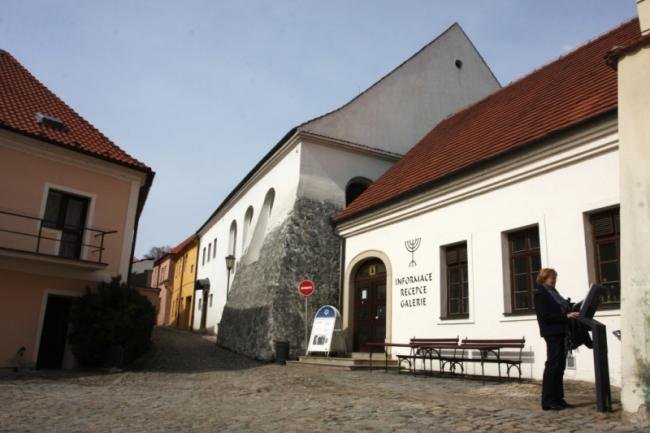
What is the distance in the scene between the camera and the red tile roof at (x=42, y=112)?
13641mm

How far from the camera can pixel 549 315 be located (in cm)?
634

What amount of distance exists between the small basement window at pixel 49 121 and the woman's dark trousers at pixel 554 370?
13446 millimetres

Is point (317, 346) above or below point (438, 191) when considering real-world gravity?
below

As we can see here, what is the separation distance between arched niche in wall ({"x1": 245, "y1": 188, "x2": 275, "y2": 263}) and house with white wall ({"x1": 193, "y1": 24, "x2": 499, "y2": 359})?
42 millimetres

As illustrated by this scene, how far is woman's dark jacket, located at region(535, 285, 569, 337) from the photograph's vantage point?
20.7 feet

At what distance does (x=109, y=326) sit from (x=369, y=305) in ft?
24.0

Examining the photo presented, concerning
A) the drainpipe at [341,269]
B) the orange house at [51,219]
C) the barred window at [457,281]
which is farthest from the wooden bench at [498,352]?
the orange house at [51,219]

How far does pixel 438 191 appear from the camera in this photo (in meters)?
13.3

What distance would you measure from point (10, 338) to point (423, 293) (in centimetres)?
992

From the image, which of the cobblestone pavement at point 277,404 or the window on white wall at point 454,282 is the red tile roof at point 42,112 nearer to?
the cobblestone pavement at point 277,404

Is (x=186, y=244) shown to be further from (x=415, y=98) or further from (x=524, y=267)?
(x=524, y=267)

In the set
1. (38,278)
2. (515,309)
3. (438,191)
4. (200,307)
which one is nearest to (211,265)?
(200,307)

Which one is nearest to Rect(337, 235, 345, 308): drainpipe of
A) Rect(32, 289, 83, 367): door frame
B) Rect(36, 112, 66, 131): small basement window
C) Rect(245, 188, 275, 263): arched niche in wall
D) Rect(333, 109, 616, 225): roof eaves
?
Rect(333, 109, 616, 225): roof eaves

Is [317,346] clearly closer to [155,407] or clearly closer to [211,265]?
[155,407]
